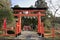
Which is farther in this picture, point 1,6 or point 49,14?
point 49,14

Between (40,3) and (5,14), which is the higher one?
(40,3)

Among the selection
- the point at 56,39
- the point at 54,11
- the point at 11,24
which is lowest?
the point at 56,39

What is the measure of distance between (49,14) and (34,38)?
22.8 feet

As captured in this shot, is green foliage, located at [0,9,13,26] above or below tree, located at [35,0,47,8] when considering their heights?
below

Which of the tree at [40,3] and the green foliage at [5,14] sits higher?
the tree at [40,3]

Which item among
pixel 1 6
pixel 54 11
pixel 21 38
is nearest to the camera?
pixel 21 38

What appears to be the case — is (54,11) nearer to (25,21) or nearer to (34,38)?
(25,21)

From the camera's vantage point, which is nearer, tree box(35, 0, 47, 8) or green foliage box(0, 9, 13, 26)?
green foliage box(0, 9, 13, 26)

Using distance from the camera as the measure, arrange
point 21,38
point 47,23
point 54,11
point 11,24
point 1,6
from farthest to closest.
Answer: point 54,11, point 47,23, point 11,24, point 1,6, point 21,38

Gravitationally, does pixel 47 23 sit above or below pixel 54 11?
below

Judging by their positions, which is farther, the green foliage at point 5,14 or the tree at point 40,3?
the tree at point 40,3

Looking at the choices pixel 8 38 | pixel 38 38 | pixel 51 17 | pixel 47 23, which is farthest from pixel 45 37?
pixel 51 17

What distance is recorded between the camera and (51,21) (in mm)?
14805

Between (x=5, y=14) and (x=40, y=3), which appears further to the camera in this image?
(x=40, y=3)
